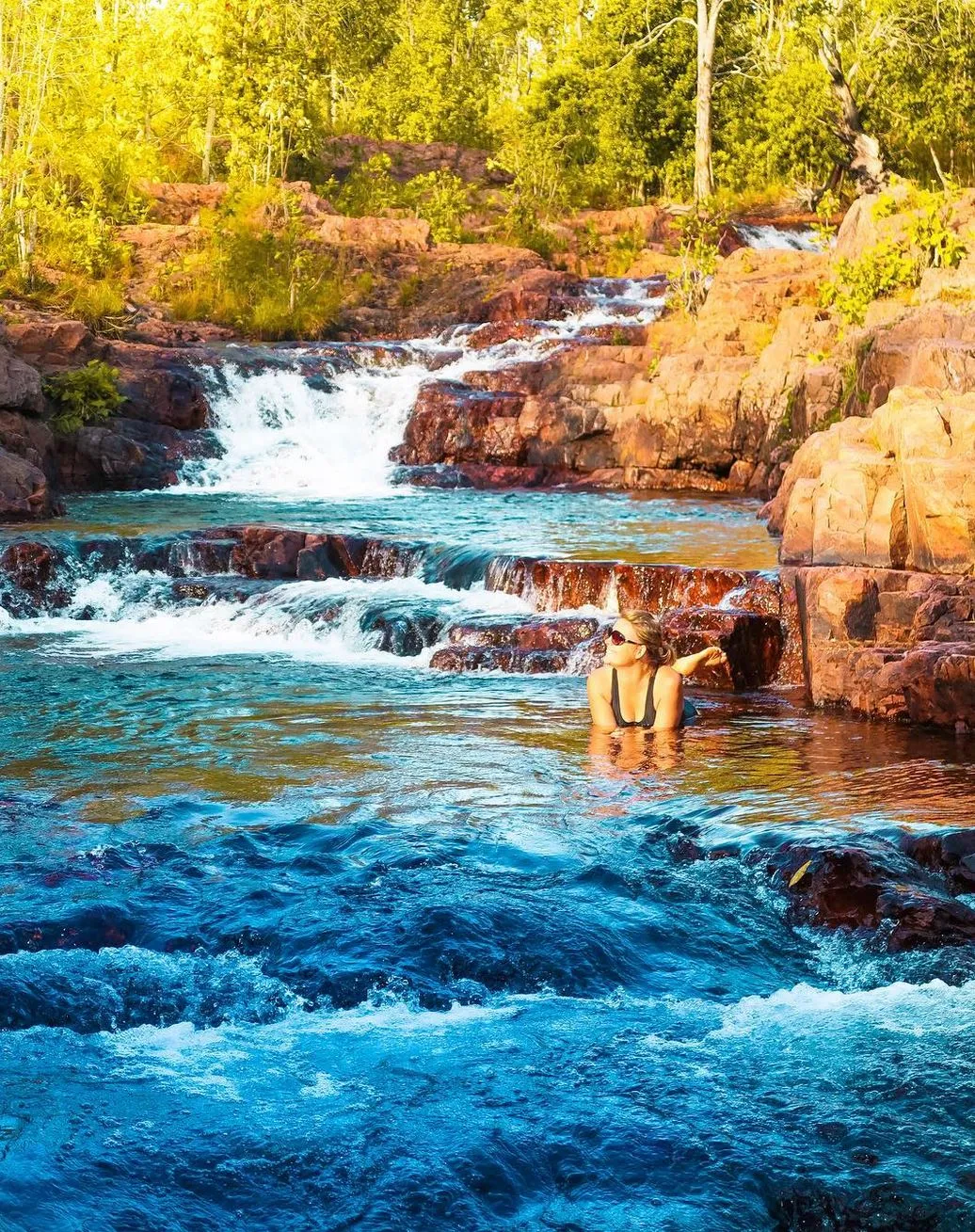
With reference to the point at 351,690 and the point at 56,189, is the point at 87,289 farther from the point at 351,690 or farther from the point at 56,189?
the point at 351,690

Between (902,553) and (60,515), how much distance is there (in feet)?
32.8

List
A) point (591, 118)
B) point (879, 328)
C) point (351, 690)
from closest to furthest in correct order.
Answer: point (351, 690) → point (879, 328) → point (591, 118)

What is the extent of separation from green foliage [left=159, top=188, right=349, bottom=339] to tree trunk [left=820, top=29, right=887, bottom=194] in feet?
37.3

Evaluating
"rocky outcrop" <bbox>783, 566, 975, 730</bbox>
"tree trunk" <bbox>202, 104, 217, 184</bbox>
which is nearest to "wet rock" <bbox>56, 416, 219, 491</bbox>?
"rocky outcrop" <bbox>783, 566, 975, 730</bbox>

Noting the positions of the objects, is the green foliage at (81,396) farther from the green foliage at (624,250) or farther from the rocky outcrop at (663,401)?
the green foliage at (624,250)

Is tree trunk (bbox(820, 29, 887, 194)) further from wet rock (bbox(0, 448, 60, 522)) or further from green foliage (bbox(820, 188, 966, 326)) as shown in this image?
wet rock (bbox(0, 448, 60, 522))

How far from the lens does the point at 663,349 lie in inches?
870

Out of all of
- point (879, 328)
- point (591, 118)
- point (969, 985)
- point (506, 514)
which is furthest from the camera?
point (591, 118)

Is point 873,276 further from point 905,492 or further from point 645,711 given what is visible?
point 645,711

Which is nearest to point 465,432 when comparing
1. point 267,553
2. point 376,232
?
point 267,553

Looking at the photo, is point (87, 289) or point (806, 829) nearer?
point (806, 829)

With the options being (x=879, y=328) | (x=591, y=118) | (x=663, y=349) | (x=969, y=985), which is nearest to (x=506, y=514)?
(x=879, y=328)

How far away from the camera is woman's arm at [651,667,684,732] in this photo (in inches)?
331

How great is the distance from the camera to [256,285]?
87.0 ft
